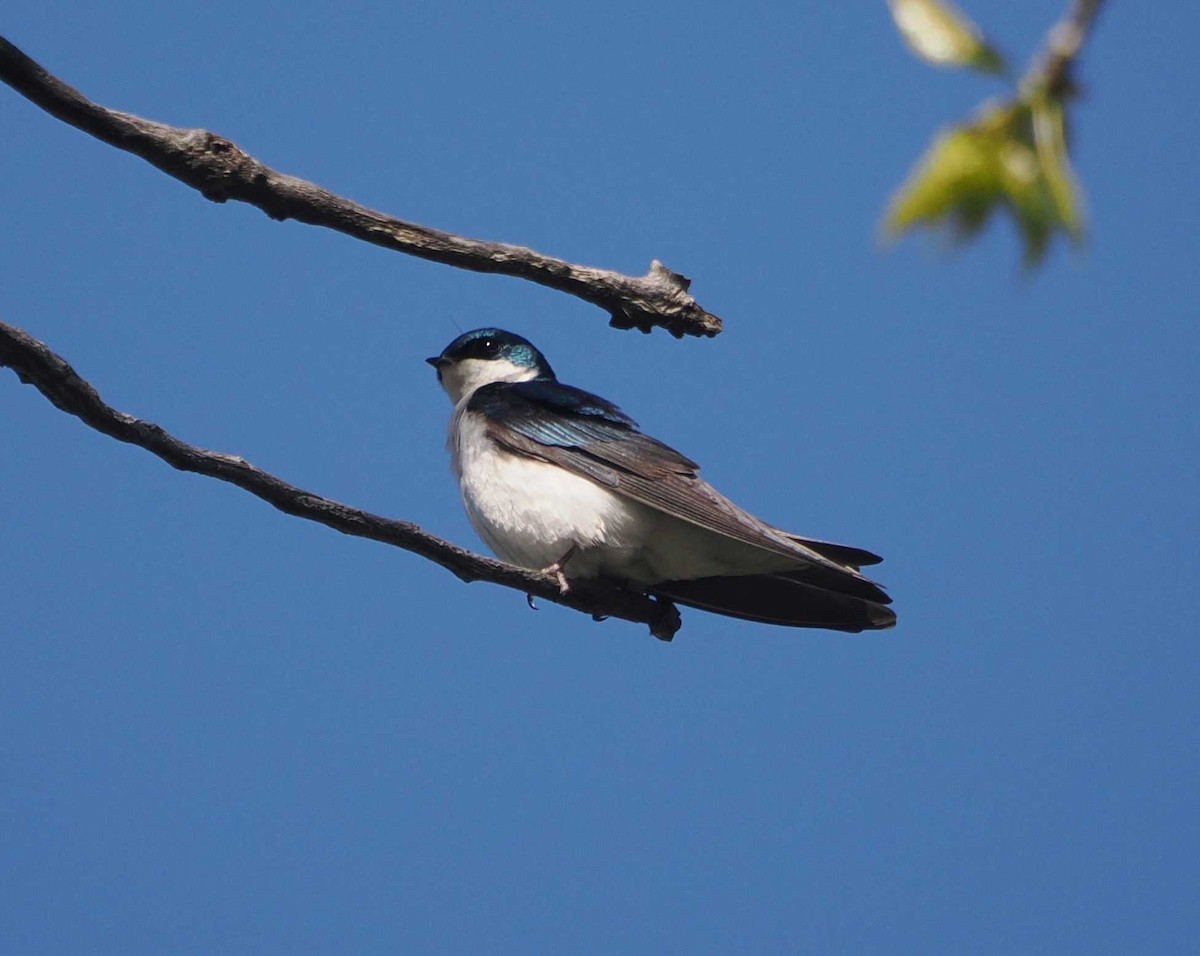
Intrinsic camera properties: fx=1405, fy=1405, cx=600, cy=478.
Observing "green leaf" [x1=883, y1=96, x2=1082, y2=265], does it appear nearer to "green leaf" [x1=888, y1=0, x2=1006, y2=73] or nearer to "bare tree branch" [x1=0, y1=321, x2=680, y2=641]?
"green leaf" [x1=888, y1=0, x2=1006, y2=73]

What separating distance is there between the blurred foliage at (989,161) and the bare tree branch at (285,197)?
2.30m

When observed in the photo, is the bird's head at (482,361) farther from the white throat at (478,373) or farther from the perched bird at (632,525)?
the perched bird at (632,525)

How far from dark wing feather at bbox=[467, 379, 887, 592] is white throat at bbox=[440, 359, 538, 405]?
1.02m

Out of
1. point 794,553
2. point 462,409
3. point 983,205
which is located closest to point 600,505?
point 794,553

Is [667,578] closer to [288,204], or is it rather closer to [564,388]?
[564,388]

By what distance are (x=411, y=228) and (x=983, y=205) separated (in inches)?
94.2

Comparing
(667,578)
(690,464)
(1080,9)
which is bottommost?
(1080,9)

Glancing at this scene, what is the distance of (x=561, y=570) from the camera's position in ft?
20.6

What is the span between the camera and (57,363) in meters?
3.29

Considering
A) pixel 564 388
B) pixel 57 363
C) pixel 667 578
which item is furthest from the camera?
pixel 564 388

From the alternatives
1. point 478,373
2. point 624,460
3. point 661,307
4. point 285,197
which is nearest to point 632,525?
point 624,460

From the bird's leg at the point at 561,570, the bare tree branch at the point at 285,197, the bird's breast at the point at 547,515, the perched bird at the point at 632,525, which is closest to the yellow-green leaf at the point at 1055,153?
the bare tree branch at the point at 285,197

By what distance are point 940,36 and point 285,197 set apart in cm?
252

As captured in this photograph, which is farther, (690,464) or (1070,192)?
(690,464)
